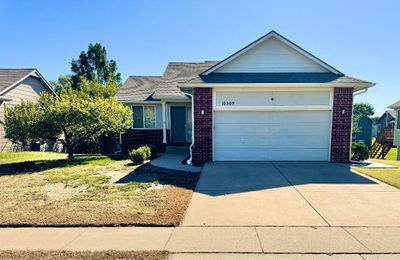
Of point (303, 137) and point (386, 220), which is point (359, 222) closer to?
point (386, 220)

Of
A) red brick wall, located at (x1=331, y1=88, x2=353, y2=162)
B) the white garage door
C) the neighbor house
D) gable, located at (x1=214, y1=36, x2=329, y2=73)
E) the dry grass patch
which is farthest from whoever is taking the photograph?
the neighbor house

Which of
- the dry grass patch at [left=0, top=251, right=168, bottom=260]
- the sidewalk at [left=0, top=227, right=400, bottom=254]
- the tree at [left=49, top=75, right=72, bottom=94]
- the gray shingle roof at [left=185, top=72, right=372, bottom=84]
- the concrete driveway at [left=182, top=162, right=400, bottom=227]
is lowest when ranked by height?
the concrete driveway at [left=182, top=162, right=400, bottom=227]

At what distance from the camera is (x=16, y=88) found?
16281mm

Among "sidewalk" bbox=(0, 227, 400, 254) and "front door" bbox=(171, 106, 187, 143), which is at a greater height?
"front door" bbox=(171, 106, 187, 143)

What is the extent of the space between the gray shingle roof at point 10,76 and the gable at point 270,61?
45.6 ft

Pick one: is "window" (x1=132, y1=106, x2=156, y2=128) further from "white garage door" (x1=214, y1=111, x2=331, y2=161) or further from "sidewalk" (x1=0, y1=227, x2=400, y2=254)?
"sidewalk" (x1=0, y1=227, x2=400, y2=254)

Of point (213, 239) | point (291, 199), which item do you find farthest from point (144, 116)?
point (213, 239)

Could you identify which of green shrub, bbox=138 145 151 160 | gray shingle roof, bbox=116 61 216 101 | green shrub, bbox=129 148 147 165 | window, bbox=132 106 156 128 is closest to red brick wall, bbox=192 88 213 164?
green shrub, bbox=129 148 147 165

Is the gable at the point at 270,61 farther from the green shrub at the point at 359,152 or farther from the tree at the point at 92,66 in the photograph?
the tree at the point at 92,66

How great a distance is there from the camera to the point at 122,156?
491 inches

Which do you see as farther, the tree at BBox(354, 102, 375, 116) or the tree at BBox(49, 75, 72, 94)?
the tree at BBox(354, 102, 375, 116)

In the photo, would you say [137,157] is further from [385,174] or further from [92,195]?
[385,174]

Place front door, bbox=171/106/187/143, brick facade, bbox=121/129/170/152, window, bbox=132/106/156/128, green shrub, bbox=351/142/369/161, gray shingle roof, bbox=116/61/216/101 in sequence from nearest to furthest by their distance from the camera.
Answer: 1. green shrub, bbox=351/142/369/161
2. gray shingle roof, bbox=116/61/216/101
3. front door, bbox=171/106/187/143
4. brick facade, bbox=121/129/170/152
5. window, bbox=132/106/156/128

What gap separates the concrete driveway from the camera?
14.8 feet
